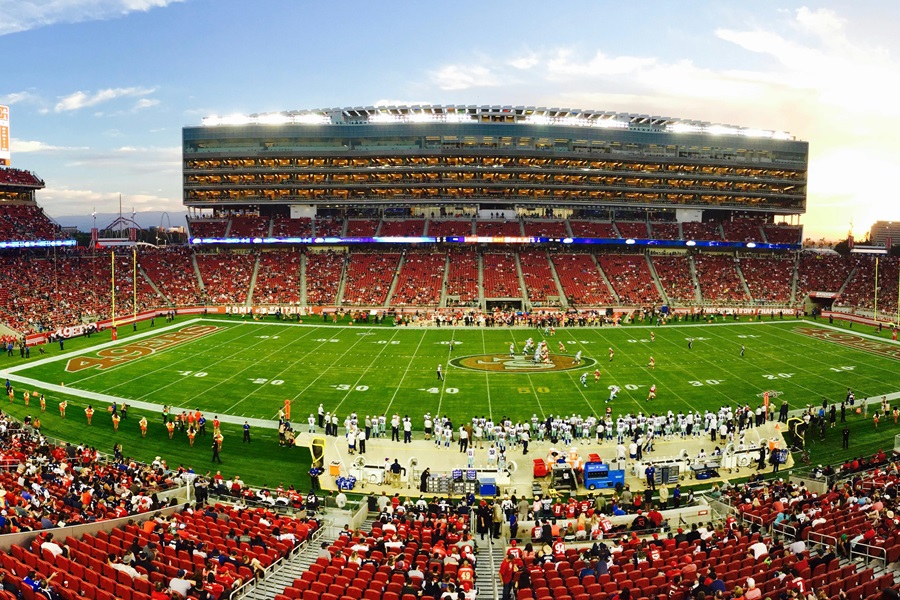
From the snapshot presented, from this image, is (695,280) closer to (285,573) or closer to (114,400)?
(114,400)

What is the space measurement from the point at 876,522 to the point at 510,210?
6946 cm

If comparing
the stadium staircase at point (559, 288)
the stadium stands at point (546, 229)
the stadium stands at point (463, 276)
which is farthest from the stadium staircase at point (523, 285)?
the stadium stands at point (546, 229)

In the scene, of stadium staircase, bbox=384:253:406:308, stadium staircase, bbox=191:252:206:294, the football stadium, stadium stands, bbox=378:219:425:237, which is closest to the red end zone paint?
the football stadium

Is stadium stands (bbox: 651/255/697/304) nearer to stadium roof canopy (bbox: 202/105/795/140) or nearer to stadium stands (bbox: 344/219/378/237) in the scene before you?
stadium roof canopy (bbox: 202/105/795/140)

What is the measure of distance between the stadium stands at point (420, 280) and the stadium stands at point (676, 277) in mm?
23459

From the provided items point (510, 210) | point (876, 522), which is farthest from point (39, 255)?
point (876, 522)

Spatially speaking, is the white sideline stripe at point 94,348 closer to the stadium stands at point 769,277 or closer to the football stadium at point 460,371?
the football stadium at point 460,371

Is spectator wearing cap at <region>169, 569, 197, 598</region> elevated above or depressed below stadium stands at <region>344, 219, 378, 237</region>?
below

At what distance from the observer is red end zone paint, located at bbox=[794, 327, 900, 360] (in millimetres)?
42938

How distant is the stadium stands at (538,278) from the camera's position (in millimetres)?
63469

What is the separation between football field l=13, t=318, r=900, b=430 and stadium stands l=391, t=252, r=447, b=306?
449 inches

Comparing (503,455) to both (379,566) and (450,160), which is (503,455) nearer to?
(379,566)

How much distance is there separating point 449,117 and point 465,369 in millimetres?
49237

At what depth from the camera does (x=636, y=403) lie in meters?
30.7
